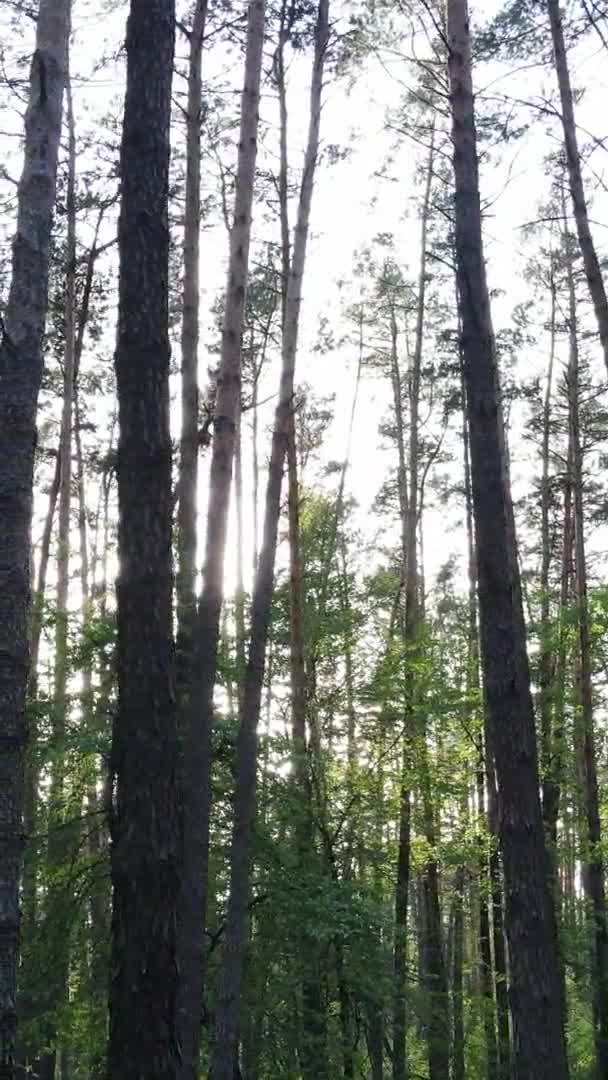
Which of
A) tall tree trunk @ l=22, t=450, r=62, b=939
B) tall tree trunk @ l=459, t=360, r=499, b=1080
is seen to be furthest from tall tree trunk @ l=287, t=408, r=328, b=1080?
tall tree trunk @ l=459, t=360, r=499, b=1080

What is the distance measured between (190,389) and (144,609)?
5802 millimetres

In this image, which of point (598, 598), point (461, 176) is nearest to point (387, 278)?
point (598, 598)

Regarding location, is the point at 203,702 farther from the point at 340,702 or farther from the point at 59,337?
the point at 59,337

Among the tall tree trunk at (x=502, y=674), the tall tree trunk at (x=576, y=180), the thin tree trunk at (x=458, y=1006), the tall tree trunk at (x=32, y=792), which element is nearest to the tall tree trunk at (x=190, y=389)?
the tall tree trunk at (x=32, y=792)

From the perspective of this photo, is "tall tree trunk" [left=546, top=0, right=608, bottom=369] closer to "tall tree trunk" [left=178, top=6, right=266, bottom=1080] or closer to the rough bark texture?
"tall tree trunk" [left=178, top=6, right=266, bottom=1080]

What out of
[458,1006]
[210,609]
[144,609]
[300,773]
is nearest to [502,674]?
[210,609]

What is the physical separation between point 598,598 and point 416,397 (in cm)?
607

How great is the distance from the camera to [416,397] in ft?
59.8

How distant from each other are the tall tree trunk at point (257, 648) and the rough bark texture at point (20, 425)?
4.07m

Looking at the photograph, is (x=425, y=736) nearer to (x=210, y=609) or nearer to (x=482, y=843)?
(x=482, y=843)

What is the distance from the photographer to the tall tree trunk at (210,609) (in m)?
7.41

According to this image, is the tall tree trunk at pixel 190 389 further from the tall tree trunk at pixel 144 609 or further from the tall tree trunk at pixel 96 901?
the tall tree trunk at pixel 144 609

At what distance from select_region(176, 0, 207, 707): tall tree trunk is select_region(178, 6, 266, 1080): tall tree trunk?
0.74 metres

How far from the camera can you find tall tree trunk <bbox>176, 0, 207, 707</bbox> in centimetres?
880
